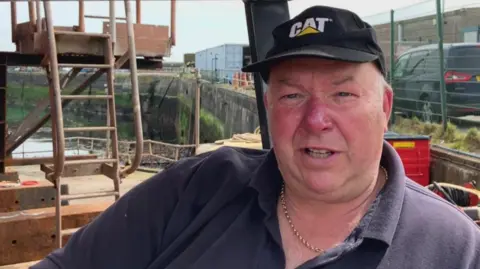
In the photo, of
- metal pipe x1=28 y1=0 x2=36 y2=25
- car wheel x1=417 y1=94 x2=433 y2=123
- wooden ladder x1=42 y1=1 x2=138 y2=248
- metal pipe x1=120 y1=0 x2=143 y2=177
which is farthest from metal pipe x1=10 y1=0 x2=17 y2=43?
car wheel x1=417 y1=94 x2=433 y2=123

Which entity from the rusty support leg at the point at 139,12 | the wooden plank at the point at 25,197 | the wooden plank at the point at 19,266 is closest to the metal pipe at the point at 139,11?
the rusty support leg at the point at 139,12

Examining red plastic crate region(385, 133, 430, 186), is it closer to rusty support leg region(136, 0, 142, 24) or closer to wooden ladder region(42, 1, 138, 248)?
wooden ladder region(42, 1, 138, 248)

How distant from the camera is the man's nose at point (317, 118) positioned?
135cm

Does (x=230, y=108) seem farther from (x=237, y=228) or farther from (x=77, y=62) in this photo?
(x=237, y=228)

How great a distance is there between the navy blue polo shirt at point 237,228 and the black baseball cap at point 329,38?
1.10ft

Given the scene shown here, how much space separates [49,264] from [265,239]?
2.27 feet

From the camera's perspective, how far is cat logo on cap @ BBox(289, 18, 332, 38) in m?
1.38

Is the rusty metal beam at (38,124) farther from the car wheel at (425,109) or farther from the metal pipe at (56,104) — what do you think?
the car wheel at (425,109)

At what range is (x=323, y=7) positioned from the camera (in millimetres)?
1403

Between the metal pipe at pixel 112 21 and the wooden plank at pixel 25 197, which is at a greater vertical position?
the metal pipe at pixel 112 21

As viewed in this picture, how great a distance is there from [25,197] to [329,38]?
4.84 m

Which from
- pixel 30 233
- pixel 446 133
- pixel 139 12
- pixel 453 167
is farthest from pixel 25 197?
pixel 446 133

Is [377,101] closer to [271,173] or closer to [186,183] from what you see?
[271,173]

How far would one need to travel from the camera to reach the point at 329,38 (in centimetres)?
137
